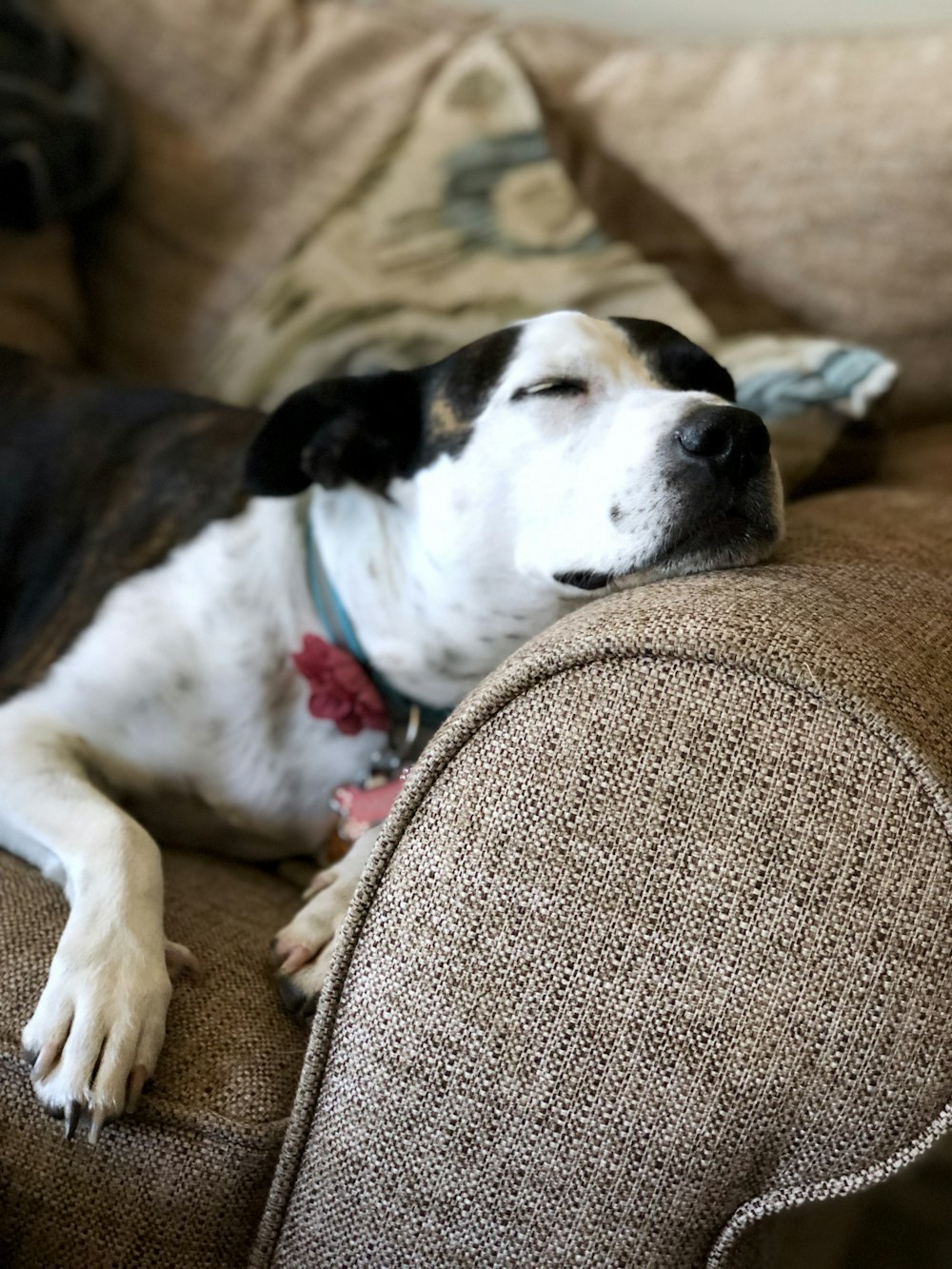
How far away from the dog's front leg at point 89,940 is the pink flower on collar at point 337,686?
262mm

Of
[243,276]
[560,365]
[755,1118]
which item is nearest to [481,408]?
[560,365]

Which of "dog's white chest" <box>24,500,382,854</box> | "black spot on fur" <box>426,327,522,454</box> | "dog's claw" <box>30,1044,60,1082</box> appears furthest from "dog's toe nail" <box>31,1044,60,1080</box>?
"black spot on fur" <box>426,327,522,454</box>

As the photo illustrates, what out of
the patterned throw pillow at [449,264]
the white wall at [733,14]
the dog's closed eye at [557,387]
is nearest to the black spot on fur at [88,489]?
the patterned throw pillow at [449,264]

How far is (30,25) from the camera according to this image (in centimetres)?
187

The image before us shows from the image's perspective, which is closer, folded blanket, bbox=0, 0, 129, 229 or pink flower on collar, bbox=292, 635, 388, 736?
pink flower on collar, bbox=292, 635, 388, 736

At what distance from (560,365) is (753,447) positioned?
23cm

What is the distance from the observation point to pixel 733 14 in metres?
2.15

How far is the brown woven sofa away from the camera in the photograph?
748mm

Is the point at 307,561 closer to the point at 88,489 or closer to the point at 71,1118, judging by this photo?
the point at 88,489

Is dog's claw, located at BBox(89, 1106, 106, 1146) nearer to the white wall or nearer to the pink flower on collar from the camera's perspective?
the pink flower on collar

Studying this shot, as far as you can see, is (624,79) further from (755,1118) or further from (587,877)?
(755,1118)

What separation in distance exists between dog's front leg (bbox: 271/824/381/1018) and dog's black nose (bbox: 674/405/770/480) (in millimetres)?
465

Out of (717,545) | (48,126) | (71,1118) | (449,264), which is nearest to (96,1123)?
(71,1118)

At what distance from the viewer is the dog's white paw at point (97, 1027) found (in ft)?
2.70
